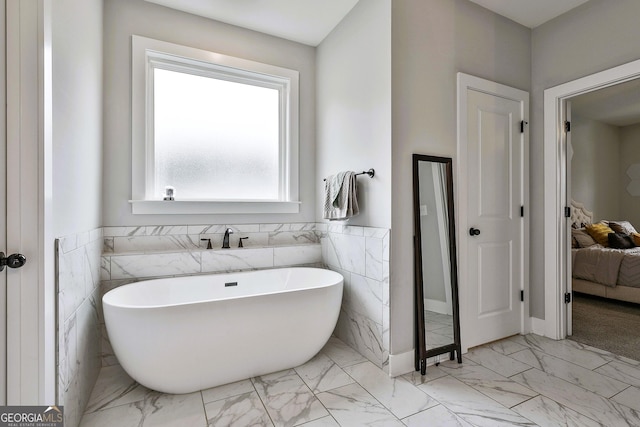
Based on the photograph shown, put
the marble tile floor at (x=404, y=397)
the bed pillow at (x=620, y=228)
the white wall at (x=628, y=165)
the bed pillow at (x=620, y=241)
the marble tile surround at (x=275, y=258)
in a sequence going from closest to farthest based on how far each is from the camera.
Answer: the marble tile floor at (x=404, y=397), the marble tile surround at (x=275, y=258), the bed pillow at (x=620, y=241), the bed pillow at (x=620, y=228), the white wall at (x=628, y=165)

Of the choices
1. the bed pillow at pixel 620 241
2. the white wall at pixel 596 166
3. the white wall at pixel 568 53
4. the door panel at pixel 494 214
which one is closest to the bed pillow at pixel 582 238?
the bed pillow at pixel 620 241

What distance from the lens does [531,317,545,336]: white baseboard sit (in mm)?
2664

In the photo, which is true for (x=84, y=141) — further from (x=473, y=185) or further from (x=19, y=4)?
(x=473, y=185)

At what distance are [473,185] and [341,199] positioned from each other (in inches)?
41.9

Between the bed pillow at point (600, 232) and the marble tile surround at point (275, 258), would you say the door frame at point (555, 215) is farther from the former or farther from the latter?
the bed pillow at point (600, 232)

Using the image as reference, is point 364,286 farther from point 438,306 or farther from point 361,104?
point 361,104

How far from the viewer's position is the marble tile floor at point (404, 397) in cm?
160

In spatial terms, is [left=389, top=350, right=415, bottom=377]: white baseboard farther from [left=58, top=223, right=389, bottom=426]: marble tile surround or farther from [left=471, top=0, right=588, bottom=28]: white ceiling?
[left=471, top=0, right=588, bottom=28]: white ceiling

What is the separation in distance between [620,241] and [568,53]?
106 inches

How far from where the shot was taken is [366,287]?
2.28 metres

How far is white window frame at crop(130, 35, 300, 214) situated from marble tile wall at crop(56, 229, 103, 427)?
0.57 meters

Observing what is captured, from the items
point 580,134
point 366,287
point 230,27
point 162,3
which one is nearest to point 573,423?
point 366,287

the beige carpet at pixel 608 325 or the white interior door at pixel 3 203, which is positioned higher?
the white interior door at pixel 3 203
